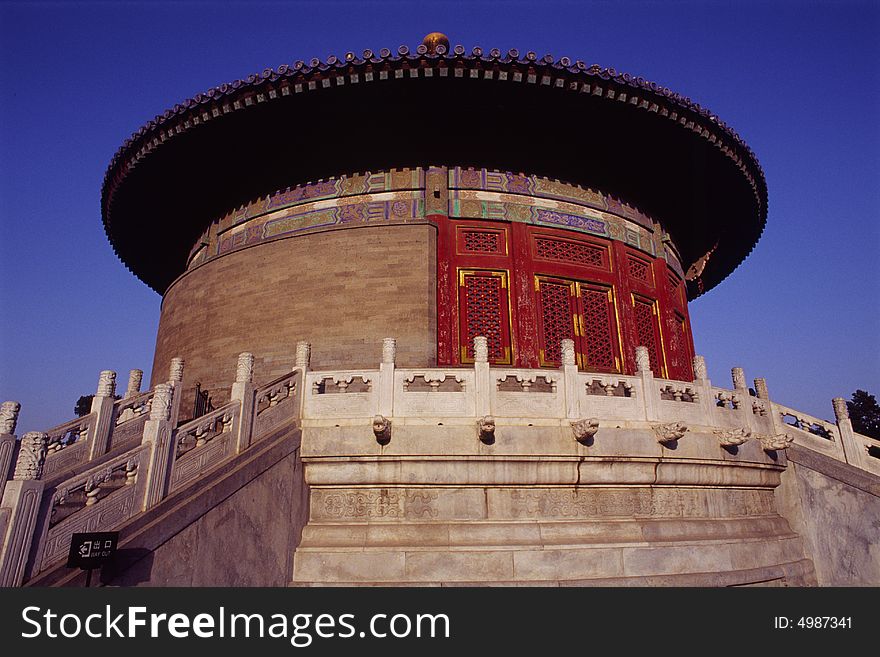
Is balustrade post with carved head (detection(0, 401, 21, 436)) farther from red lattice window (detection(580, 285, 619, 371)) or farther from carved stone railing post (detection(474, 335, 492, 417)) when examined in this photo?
red lattice window (detection(580, 285, 619, 371))

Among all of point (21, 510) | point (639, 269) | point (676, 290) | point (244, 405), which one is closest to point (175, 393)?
point (244, 405)

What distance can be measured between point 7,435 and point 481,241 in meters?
7.41

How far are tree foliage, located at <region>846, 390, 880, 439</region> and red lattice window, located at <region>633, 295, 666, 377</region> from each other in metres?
17.2

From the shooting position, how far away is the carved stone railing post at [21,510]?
3176 millimetres

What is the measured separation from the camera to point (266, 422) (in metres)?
5.85

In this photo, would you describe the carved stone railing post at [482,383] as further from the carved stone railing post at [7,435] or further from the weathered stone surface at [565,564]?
the carved stone railing post at [7,435]

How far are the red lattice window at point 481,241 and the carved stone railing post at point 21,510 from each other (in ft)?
24.2

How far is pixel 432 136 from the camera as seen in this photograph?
1036cm

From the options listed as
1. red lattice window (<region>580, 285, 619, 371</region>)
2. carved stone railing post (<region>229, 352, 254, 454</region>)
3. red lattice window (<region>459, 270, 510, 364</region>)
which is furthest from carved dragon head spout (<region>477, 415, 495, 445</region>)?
red lattice window (<region>580, 285, 619, 371</region>)

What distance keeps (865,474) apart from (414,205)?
8075mm
